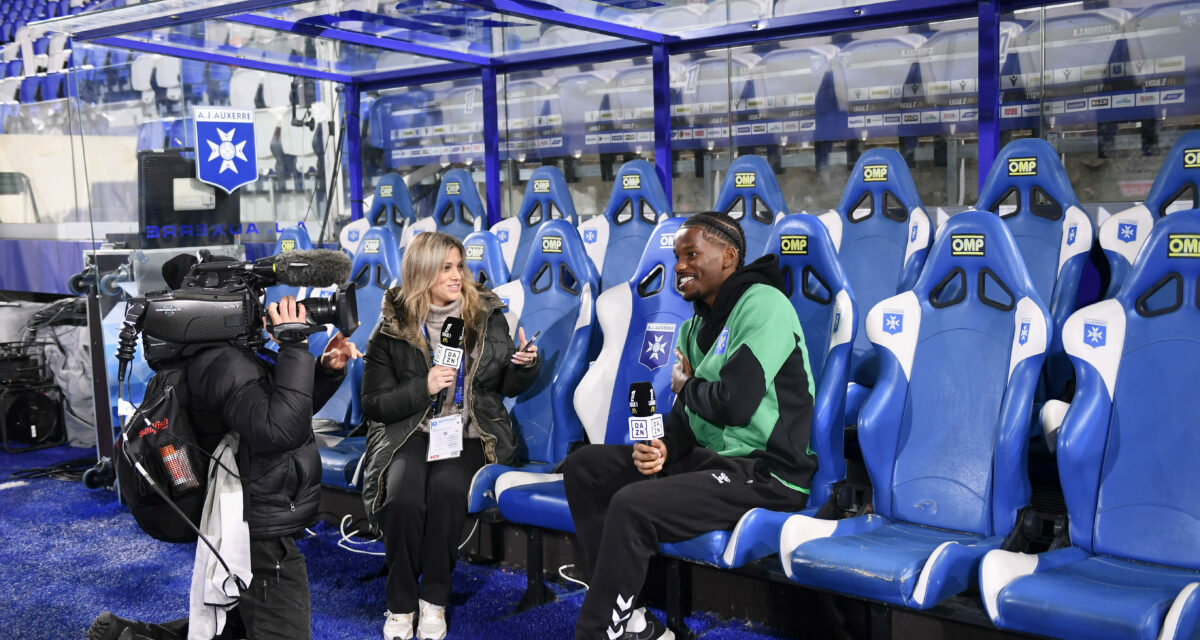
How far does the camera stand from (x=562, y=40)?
16.8 feet

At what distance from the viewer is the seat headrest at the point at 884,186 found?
3.96 m

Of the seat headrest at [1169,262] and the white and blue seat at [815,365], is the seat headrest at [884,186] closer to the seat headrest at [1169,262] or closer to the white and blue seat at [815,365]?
the white and blue seat at [815,365]

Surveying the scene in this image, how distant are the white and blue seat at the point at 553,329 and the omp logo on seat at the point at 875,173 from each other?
1.07 meters

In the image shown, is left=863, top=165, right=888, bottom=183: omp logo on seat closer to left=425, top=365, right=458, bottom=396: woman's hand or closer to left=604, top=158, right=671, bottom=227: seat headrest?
left=604, top=158, right=671, bottom=227: seat headrest

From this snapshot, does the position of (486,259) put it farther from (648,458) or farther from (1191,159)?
(1191,159)

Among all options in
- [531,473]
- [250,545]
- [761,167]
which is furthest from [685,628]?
[761,167]

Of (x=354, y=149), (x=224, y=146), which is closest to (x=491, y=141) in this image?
(x=354, y=149)

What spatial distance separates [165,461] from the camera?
2.42 meters

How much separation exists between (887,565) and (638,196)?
2369 mm

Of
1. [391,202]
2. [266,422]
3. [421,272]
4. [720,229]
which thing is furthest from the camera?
[391,202]

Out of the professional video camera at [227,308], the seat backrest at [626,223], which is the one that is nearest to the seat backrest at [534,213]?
the seat backrest at [626,223]

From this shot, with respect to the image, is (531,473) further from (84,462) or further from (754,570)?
(84,462)

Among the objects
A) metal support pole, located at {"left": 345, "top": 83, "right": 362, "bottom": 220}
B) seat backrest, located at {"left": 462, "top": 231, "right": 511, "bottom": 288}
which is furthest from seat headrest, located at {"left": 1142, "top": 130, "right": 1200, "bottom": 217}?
metal support pole, located at {"left": 345, "top": 83, "right": 362, "bottom": 220}

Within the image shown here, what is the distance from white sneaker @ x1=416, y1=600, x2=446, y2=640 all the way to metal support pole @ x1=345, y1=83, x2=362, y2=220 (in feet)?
11.2
